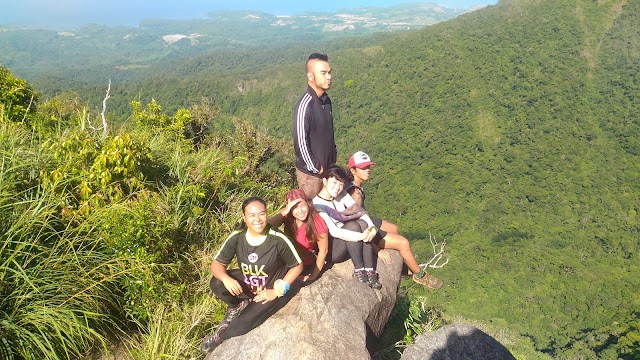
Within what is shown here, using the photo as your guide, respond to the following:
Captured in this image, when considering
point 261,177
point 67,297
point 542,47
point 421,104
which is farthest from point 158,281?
point 542,47

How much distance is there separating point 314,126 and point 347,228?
951 mm

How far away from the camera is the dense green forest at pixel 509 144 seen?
1558 inches

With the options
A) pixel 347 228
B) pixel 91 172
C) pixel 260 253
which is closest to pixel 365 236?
pixel 347 228

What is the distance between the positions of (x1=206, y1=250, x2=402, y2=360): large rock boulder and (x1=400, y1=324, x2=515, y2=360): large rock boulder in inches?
15.1

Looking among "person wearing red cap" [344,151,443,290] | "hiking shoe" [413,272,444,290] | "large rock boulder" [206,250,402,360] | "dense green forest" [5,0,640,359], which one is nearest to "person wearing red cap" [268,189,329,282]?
"large rock boulder" [206,250,402,360]

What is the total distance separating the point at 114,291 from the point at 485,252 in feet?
165

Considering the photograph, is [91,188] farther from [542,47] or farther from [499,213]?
[542,47]

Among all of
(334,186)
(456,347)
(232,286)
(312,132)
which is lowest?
(456,347)

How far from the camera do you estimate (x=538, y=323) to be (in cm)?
3647

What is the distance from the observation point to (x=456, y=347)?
2.57m

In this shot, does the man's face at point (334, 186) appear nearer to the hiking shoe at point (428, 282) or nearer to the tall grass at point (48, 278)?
the hiking shoe at point (428, 282)

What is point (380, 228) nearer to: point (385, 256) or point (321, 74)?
point (385, 256)

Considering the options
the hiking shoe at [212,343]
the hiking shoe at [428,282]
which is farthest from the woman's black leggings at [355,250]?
the hiking shoe at [212,343]

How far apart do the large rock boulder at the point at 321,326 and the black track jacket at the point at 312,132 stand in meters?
1.00
